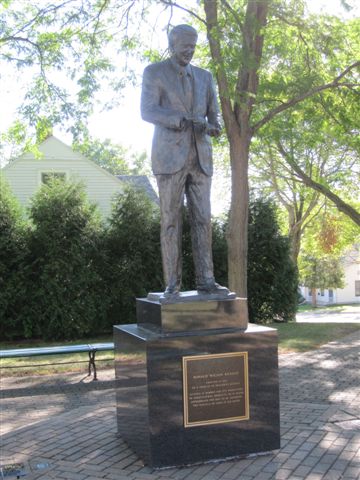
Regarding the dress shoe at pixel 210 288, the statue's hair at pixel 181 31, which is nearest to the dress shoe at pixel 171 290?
the dress shoe at pixel 210 288

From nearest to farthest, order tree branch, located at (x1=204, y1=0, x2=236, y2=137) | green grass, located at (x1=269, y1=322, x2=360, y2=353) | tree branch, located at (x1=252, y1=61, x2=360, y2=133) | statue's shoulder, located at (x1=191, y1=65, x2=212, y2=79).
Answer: statue's shoulder, located at (x1=191, y1=65, x2=212, y2=79)
tree branch, located at (x1=204, y1=0, x2=236, y2=137)
green grass, located at (x1=269, y1=322, x2=360, y2=353)
tree branch, located at (x1=252, y1=61, x2=360, y2=133)

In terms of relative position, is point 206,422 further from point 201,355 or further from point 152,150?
point 152,150

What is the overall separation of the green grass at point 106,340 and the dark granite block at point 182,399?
17.2 ft

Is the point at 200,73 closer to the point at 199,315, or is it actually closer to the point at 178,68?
the point at 178,68

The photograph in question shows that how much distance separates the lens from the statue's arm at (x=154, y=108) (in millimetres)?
4891

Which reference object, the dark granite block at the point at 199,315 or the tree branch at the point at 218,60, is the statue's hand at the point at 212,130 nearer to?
the dark granite block at the point at 199,315

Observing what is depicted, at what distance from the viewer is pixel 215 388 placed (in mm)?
4676

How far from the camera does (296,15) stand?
1330 centimetres

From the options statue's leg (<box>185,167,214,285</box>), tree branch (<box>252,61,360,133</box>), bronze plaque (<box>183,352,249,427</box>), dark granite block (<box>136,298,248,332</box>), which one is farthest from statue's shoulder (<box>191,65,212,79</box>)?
tree branch (<box>252,61,360,133</box>)

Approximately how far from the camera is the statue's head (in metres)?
4.93

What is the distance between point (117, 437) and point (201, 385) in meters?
1.41

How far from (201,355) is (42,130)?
37.7ft

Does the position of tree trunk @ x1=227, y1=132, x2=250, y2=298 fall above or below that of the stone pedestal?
above

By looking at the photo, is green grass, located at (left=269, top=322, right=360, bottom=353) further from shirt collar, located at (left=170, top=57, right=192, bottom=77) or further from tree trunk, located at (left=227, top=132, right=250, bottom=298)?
shirt collar, located at (left=170, top=57, right=192, bottom=77)
